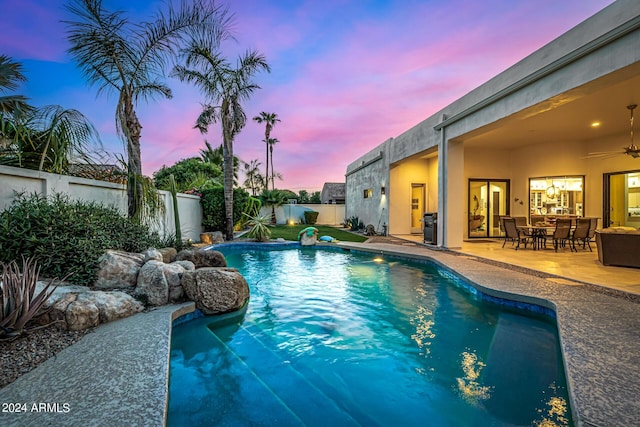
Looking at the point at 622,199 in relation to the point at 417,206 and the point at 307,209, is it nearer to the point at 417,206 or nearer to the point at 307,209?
the point at 417,206

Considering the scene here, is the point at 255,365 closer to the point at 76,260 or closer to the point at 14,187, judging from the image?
the point at 76,260

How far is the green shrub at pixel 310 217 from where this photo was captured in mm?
23812

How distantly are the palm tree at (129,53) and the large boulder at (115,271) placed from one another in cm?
258

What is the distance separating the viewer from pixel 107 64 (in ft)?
22.2

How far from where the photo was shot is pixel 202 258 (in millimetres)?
6832

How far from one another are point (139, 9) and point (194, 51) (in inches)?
167

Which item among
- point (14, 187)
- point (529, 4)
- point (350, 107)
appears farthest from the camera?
point (350, 107)

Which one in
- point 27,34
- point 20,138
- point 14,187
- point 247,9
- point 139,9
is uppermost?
point 247,9

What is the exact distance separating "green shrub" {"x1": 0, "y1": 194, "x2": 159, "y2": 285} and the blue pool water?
1.62 meters

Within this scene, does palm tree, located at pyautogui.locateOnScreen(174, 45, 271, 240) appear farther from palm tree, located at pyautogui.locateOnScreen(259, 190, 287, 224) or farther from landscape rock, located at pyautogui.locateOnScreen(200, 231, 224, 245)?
palm tree, located at pyautogui.locateOnScreen(259, 190, 287, 224)

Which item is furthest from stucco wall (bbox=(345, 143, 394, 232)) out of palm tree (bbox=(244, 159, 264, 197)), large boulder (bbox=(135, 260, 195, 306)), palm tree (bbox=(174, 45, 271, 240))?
palm tree (bbox=(244, 159, 264, 197))

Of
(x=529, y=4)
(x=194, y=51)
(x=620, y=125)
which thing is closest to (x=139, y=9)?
(x=194, y=51)

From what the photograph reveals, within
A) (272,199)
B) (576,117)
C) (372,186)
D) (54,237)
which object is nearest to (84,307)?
(54,237)

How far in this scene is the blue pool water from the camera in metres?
2.55
